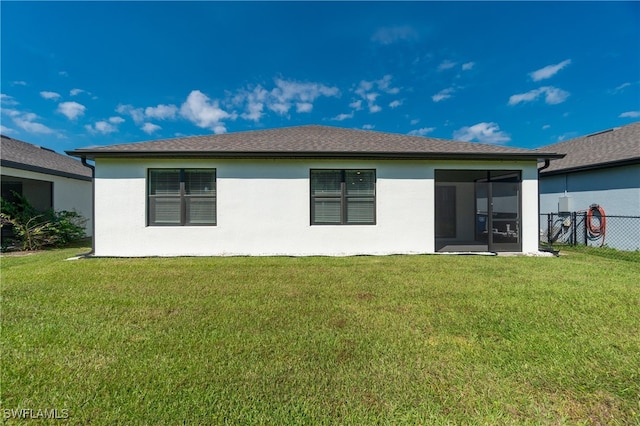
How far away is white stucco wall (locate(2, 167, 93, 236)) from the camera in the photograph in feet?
33.3

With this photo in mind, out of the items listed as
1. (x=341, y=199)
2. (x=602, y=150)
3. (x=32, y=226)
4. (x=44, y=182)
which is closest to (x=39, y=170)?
(x=44, y=182)

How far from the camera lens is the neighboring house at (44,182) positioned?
9.87m

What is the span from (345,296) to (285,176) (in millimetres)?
4280

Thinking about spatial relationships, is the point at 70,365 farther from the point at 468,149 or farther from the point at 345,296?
the point at 468,149

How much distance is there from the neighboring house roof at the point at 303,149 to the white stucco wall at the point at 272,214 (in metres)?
0.31

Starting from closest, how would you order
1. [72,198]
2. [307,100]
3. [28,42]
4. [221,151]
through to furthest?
[221,151], [28,42], [72,198], [307,100]

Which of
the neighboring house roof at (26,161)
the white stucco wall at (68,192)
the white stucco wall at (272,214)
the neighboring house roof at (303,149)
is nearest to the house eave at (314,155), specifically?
the neighboring house roof at (303,149)

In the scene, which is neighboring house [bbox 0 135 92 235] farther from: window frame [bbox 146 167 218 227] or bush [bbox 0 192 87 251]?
window frame [bbox 146 167 218 227]

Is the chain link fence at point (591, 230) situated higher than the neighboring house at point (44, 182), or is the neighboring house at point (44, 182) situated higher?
the neighboring house at point (44, 182)

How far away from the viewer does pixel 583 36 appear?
10875mm

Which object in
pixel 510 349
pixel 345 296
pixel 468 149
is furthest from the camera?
pixel 468 149

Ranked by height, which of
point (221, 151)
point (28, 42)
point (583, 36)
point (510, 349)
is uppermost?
point (583, 36)

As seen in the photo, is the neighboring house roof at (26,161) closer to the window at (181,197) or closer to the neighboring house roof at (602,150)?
the window at (181,197)

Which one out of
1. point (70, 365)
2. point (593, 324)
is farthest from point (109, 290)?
point (593, 324)
